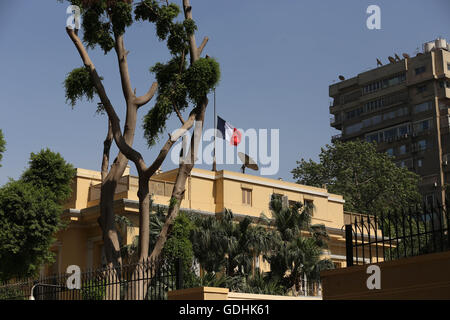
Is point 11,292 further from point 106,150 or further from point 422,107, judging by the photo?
point 422,107

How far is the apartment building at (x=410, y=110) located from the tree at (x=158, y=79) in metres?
62.1

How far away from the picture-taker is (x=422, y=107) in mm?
86125

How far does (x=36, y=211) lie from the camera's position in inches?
1059

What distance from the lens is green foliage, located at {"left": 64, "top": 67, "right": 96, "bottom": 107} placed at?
76.3ft

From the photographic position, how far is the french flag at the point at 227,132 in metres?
38.0

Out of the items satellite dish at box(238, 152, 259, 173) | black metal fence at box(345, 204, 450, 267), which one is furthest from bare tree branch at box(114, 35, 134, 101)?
satellite dish at box(238, 152, 259, 173)

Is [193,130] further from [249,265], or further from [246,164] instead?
[246,164]

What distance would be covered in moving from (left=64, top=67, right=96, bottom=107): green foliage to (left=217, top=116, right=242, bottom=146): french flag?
49.3 ft

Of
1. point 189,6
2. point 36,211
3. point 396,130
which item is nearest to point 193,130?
point 189,6

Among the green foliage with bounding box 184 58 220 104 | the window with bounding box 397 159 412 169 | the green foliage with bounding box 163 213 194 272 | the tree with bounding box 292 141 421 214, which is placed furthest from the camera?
the window with bounding box 397 159 412 169

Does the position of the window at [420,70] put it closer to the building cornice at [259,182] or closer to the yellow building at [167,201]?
the building cornice at [259,182]

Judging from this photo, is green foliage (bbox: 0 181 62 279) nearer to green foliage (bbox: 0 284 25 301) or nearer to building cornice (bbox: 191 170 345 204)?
green foliage (bbox: 0 284 25 301)

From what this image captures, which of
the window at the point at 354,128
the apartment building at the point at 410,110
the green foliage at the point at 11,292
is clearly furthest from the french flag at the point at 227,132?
the window at the point at 354,128

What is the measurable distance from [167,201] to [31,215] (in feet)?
25.7
